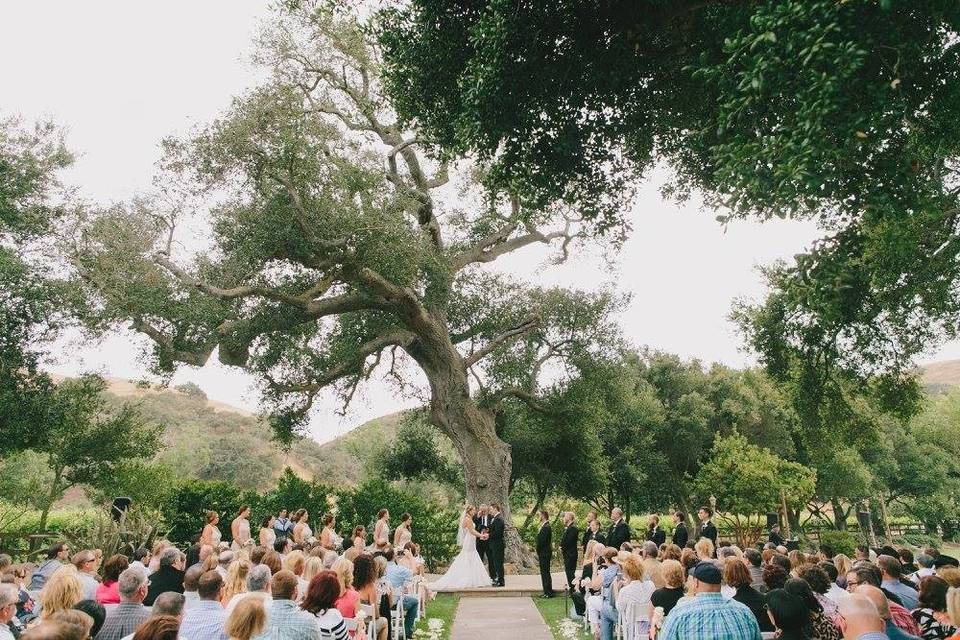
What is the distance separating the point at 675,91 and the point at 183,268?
12.3m

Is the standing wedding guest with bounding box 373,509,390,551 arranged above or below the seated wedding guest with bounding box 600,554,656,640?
above

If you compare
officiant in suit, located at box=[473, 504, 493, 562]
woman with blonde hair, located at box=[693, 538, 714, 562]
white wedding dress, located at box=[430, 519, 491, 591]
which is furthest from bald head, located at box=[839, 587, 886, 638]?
officiant in suit, located at box=[473, 504, 493, 562]

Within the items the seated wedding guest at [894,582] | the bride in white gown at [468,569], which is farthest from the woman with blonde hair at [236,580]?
the bride in white gown at [468,569]

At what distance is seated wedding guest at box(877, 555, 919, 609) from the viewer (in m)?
6.60

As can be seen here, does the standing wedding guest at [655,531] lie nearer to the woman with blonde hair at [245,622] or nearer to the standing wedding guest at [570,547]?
the standing wedding guest at [570,547]

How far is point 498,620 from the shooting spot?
11.6 metres

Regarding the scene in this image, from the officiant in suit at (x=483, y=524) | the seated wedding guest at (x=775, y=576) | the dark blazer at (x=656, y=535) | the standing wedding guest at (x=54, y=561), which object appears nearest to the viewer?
the seated wedding guest at (x=775, y=576)

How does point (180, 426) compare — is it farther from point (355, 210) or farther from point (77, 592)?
point (77, 592)

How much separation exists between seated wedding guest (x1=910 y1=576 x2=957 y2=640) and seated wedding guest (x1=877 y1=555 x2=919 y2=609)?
114 centimetres

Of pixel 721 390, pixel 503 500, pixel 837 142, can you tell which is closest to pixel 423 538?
pixel 503 500

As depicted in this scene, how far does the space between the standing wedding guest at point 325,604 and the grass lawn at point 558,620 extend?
231 inches

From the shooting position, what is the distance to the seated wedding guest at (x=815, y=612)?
5.35m

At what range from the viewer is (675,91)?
32.6 ft

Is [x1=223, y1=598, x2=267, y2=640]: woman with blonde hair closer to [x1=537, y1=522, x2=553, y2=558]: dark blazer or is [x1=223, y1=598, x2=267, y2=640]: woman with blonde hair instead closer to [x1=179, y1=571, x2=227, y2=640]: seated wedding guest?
[x1=179, y1=571, x2=227, y2=640]: seated wedding guest
